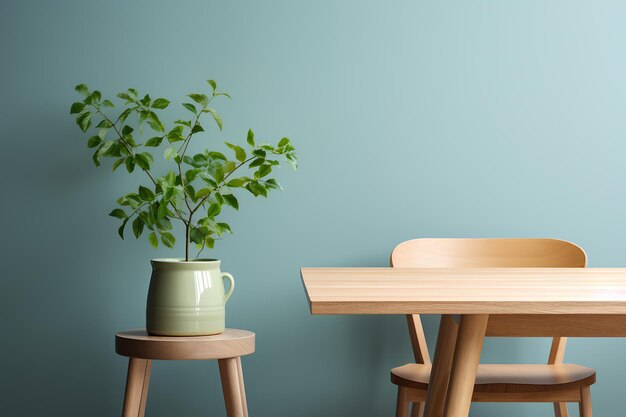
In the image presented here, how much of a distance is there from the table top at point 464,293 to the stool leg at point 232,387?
61 cm

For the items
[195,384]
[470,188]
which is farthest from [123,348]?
[470,188]

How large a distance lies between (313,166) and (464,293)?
1532mm

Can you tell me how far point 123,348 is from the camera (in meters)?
2.10

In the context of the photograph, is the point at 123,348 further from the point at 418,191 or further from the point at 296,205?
the point at 418,191

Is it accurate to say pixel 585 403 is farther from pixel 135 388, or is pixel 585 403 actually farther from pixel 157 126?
pixel 157 126

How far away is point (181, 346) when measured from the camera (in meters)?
2.04

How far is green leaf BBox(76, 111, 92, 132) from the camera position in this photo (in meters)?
2.37

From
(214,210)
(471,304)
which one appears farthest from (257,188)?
(471,304)

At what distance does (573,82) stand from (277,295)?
1.28 m

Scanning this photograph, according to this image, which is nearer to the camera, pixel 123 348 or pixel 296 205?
pixel 123 348

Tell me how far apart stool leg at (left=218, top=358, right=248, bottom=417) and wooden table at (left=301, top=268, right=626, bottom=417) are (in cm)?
60

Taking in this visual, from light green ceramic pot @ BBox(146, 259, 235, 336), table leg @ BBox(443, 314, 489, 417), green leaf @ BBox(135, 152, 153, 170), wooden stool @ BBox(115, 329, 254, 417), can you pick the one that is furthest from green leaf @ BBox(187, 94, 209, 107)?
table leg @ BBox(443, 314, 489, 417)

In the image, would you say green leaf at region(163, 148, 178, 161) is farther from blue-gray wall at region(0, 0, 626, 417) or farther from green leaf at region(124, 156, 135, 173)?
blue-gray wall at region(0, 0, 626, 417)

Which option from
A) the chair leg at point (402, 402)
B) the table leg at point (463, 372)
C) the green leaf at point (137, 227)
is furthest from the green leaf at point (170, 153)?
the table leg at point (463, 372)
